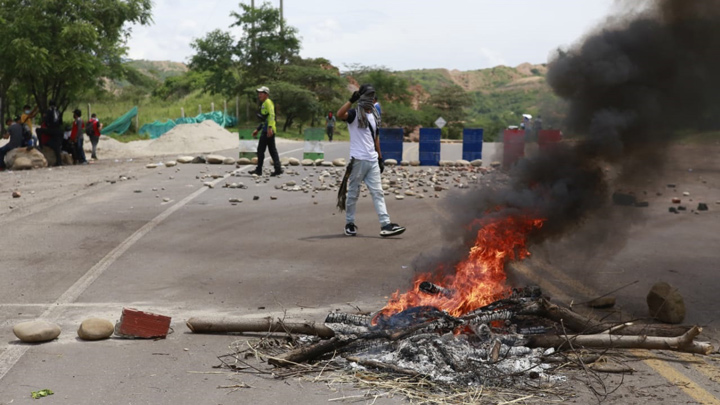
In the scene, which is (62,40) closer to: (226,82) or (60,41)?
(60,41)

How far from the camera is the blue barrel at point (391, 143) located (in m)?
24.8

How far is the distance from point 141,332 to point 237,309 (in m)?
1.11

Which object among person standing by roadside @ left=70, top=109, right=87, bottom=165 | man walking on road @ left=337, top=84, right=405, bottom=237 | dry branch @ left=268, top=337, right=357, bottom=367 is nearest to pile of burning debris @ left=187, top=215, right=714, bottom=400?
dry branch @ left=268, top=337, right=357, bottom=367

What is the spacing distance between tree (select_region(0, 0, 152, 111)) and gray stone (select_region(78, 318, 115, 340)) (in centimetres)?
2466

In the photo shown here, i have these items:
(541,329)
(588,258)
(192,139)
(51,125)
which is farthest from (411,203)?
(192,139)

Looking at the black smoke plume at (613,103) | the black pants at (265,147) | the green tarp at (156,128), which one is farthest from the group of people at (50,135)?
the black smoke plume at (613,103)

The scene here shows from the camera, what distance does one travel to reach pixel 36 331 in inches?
220

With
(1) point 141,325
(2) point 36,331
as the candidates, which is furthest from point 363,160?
(2) point 36,331

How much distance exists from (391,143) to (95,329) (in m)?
19.7

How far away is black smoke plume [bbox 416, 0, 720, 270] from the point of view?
259 inches

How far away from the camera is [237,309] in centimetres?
666

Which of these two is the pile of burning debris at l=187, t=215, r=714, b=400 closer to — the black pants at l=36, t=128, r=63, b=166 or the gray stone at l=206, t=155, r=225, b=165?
the gray stone at l=206, t=155, r=225, b=165

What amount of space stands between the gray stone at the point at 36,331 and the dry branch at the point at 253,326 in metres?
0.96

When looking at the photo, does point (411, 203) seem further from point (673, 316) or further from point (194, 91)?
point (194, 91)
